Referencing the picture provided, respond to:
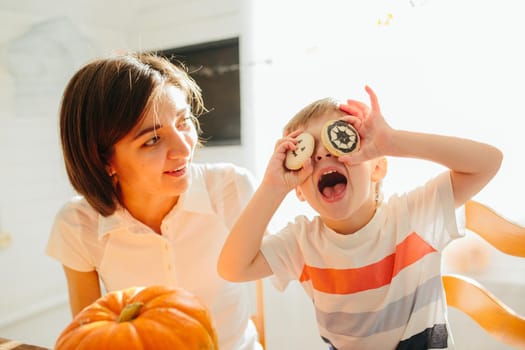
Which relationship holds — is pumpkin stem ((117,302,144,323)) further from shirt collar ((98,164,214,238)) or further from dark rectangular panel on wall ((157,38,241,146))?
dark rectangular panel on wall ((157,38,241,146))

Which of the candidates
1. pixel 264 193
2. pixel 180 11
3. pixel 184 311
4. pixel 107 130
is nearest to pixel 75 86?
pixel 107 130

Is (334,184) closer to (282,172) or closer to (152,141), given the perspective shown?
(282,172)

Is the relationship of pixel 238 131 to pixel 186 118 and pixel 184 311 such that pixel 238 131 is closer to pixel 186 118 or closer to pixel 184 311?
pixel 186 118

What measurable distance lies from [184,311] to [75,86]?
2.01 feet

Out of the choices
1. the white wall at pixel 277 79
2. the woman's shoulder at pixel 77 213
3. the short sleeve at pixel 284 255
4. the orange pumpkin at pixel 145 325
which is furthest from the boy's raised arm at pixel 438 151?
the woman's shoulder at pixel 77 213

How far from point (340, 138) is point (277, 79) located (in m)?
1.05

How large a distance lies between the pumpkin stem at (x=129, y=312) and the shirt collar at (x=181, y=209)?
468 millimetres

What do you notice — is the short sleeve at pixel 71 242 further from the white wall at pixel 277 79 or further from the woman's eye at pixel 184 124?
the white wall at pixel 277 79

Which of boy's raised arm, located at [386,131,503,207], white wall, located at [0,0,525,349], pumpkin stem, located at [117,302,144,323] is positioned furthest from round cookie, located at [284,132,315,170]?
white wall, located at [0,0,525,349]

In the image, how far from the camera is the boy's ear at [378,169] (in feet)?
2.76

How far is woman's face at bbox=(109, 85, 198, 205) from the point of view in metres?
0.90

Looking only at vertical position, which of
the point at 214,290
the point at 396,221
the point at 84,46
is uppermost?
the point at 84,46

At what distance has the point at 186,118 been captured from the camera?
→ 98 cm

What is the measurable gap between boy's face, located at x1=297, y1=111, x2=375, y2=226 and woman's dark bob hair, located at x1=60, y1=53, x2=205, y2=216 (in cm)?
39
